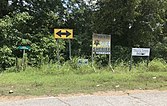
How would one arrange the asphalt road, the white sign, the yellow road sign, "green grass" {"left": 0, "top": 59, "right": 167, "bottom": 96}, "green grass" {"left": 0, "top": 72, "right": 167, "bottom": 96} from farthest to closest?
the white sign < the yellow road sign < "green grass" {"left": 0, "top": 59, "right": 167, "bottom": 96} < "green grass" {"left": 0, "top": 72, "right": 167, "bottom": 96} < the asphalt road

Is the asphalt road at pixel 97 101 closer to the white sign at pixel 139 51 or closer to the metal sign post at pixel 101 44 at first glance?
the metal sign post at pixel 101 44

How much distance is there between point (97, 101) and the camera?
7.69 metres

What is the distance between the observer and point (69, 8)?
61.3 ft

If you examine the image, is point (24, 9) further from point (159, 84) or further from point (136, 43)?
point (159, 84)

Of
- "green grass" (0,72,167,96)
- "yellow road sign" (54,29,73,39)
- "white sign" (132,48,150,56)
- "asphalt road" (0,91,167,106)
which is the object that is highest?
"yellow road sign" (54,29,73,39)

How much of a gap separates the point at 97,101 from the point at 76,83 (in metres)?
2.44

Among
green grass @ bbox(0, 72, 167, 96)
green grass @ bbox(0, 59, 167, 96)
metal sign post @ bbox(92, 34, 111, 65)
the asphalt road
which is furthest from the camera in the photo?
metal sign post @ bbox(92, 34, 111, 65)

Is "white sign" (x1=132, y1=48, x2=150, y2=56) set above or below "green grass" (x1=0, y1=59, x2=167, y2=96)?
above

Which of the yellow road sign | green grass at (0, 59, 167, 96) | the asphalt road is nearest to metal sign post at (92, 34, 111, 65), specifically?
green grass at (0, 59, 167, 96)

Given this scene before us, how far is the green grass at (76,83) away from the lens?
8895 mm

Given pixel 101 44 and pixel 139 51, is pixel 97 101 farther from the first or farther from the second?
pixel 139 51

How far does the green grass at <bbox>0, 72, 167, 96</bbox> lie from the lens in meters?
8.89

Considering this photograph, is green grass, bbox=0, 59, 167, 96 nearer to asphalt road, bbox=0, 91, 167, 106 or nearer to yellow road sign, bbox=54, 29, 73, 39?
asphalt road, bbox=0, 91, 167, 106

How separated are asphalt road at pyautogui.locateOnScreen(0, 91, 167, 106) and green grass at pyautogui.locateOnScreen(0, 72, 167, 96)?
0.77 meters
